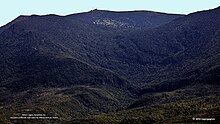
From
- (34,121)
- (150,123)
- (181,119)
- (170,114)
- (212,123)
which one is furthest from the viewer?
(34,121)

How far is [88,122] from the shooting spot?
513 feet

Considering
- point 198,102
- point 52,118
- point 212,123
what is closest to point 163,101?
point 198,102

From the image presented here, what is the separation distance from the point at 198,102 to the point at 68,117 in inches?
2070

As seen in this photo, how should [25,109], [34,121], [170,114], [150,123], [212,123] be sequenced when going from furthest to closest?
[25,109], [34,121], [170,114], [150,123], [212,123]

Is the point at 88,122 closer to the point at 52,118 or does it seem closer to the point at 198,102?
the point at 52,118

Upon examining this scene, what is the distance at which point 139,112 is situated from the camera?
547 ft

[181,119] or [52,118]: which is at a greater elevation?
[181,119]

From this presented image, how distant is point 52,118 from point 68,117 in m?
13.7

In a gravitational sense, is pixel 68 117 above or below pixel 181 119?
below

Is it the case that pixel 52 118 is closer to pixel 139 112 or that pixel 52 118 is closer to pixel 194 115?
pixel 139 112

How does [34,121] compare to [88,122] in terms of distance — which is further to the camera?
[34,121]

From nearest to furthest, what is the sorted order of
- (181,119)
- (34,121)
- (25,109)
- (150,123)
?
(181,119) → (150,123) → (34,121) → (25,109)

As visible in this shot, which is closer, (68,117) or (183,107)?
(183,107)

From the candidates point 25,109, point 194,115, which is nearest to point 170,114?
point 194,115
